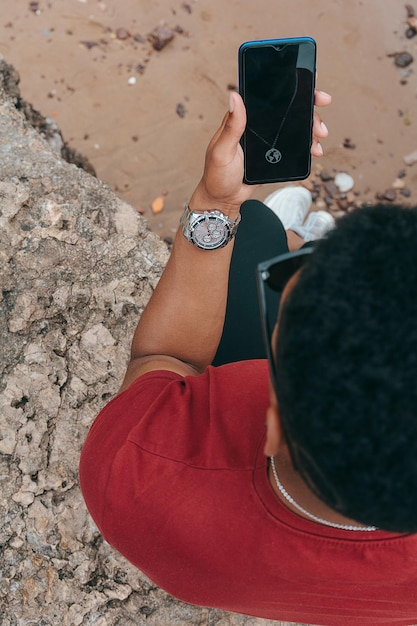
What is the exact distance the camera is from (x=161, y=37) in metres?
3.55

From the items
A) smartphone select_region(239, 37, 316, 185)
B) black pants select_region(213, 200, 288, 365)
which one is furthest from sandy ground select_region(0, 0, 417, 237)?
smartphone select_region(239, 37, 316, 185)

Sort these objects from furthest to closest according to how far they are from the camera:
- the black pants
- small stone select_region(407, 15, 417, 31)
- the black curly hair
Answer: small stone select_region(407, 15, 417, 31) → the black pants → the black curly hair

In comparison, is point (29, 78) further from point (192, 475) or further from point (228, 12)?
point (192, 475)

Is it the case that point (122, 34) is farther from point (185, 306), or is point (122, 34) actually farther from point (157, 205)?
point (185, 306)

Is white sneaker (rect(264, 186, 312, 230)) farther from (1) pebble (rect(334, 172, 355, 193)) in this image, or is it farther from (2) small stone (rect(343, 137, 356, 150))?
(2) small stone (rect(343, 137, 356, 150))

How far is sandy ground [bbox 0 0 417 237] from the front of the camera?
11.5 feet

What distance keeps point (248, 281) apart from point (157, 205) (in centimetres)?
153

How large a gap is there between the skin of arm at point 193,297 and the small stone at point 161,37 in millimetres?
2185

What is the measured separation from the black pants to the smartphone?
45 cm

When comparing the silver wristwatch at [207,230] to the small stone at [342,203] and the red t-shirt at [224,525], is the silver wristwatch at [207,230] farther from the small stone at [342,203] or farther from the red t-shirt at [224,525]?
the small stone at [342,203]

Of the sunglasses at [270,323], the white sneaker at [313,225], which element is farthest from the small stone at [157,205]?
the sunglasses at [270,323]

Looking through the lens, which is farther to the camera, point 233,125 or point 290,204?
point 290,204

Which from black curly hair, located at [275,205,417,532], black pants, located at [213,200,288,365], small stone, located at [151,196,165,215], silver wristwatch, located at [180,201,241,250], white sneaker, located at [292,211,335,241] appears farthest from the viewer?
small stone, located at [151,196,165,215]

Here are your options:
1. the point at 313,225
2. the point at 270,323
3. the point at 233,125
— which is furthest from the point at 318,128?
the point at 313,225
